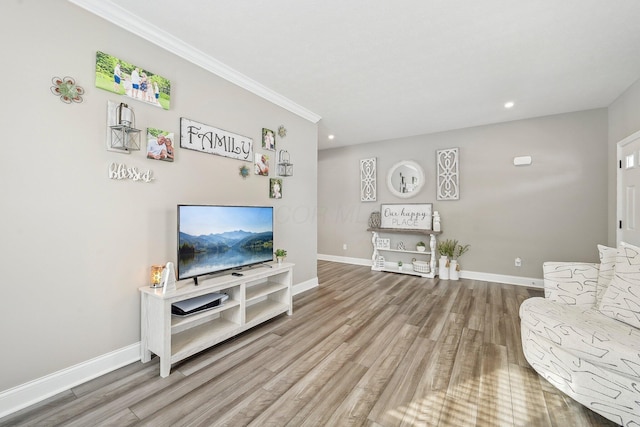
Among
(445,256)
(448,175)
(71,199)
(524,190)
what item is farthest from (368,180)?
(71,199)

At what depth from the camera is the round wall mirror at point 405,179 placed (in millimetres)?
4945

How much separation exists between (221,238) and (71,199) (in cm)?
105

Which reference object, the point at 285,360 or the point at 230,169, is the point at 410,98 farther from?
the point at 285,360

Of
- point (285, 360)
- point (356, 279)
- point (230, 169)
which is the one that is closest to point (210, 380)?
point (285, 360)

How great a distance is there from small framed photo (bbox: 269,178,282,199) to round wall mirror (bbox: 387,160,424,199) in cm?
270

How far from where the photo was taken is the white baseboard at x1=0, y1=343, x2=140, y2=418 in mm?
1486

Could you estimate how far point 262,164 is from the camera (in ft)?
10.2

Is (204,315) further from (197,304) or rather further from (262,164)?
(262,164)

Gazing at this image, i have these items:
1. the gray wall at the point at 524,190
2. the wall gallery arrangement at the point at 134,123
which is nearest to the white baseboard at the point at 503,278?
the gray wall at the point at 524,190

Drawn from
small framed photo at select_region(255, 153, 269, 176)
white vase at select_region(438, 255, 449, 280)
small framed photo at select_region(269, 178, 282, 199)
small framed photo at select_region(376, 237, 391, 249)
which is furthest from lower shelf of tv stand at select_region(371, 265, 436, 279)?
small framed photo at select_region(255, 153, 269, 176)

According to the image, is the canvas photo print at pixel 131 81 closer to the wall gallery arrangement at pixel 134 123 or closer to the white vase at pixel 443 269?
the wall gallery arrangement at pixel 134 123

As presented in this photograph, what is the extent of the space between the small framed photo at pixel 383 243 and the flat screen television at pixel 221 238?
2993mm

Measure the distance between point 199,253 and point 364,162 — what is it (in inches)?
165

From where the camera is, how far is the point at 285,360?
204cm
